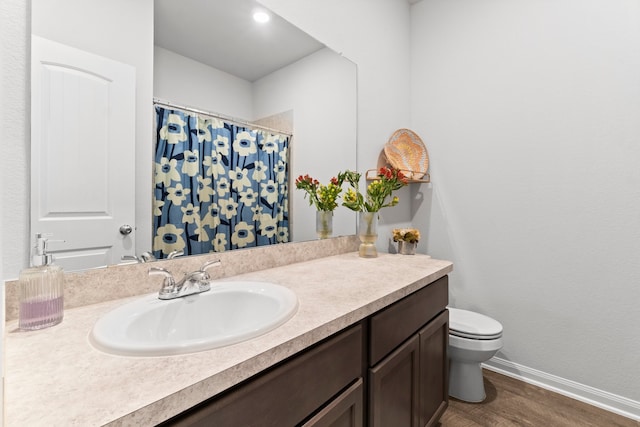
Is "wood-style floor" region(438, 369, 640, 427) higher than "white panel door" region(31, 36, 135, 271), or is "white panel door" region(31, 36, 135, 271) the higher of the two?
"white panel door" region(31, 36, 135, 271)

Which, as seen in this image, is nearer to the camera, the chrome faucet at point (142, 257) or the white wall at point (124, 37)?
the white wall at point (124, 37)

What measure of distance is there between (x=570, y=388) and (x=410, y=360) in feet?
4.43

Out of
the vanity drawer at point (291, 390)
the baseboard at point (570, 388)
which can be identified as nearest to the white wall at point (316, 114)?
the vanity drawer at point (291, 390)

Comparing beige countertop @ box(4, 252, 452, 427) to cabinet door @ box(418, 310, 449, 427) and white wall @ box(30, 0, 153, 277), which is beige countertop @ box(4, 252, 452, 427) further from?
cabinet door @ box(418, 310, 449, 427)

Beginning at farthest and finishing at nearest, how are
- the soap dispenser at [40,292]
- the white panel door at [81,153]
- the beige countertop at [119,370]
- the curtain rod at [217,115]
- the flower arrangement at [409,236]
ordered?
the flower arrangement at [409,236] < the curtain rod at [217,115] < the white panel door at [81,153] < the soap dispenser at [40,292] < the beige countertop at [119,370]

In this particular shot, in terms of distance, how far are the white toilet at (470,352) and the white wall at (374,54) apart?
28.2 inches

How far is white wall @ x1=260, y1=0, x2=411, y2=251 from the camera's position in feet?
5.67

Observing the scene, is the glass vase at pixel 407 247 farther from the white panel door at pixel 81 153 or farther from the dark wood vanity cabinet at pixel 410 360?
the white panel door at pixel 81 153

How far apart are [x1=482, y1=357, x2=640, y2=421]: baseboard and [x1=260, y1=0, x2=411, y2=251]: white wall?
3.65 ft

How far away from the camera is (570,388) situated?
1.79 metres

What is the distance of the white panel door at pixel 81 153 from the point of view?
2.76 ft

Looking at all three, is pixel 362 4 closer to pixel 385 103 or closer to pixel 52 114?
pixel 385 103

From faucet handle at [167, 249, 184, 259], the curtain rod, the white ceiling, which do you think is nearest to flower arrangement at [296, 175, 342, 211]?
the curtain rod

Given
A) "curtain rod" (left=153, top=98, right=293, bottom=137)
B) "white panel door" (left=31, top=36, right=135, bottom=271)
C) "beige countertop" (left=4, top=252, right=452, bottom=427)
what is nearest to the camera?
"beige countertop" (left=4, top=252, right=452, bottom=427)
